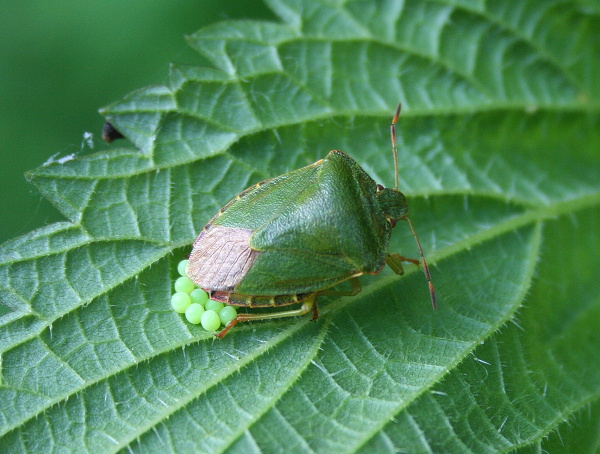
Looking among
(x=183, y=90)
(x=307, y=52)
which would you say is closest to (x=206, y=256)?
(x=183, y=90)

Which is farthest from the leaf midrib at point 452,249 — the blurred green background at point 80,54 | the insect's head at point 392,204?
the blurred green background at point 80,54

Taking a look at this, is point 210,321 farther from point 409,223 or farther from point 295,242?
point 409,223

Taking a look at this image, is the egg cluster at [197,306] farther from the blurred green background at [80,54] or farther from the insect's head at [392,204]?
the blurred green background at [80,54]

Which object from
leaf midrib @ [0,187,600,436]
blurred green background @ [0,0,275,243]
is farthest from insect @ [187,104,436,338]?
blurred green background @ [0,0,275,243]

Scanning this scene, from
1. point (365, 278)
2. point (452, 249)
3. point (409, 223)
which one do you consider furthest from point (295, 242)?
point (452, 249)

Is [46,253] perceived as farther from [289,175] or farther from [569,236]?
[569,236]
